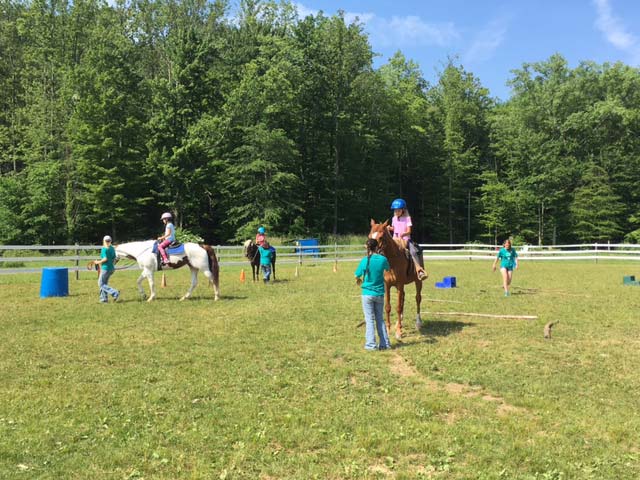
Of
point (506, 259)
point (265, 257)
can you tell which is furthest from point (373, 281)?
point (265, 257)

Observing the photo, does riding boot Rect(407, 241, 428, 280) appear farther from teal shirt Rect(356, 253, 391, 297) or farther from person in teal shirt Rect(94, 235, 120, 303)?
person in teal shirt Rect(94, 235, 120, 303)

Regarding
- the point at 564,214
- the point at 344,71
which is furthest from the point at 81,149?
the point at 564,214

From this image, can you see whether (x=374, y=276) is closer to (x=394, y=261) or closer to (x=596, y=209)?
(x=394, y=261)

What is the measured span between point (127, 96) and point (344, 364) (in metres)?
42.1

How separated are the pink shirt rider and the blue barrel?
10.2 metres

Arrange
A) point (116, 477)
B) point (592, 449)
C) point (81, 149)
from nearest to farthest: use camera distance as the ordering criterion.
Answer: point (116, 477) < point (592, 449) < point (81, 149)

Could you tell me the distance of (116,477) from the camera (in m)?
4.14

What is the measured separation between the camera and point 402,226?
378 inches

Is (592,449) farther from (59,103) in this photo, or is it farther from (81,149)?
(59,103)

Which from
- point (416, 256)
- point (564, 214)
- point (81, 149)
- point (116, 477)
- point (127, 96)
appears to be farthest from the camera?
point (564, 214)

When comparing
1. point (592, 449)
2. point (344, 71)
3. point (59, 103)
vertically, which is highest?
point (344, 71)

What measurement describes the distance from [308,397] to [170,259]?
342 inches

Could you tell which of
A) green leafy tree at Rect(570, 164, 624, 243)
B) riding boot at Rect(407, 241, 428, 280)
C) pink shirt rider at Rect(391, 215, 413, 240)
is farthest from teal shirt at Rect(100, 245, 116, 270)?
green leafy tree at Rect(570, 164, 624, 243)

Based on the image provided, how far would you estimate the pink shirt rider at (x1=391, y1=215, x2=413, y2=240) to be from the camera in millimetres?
9523
